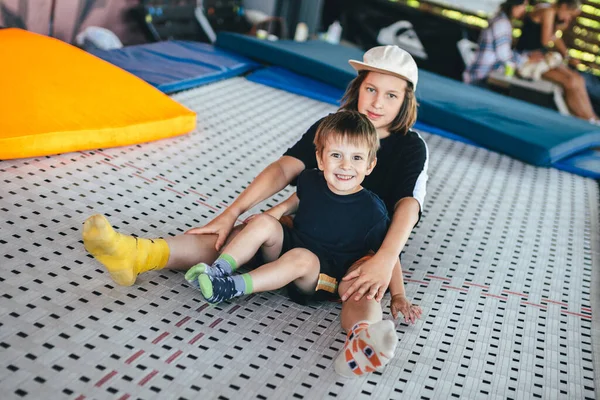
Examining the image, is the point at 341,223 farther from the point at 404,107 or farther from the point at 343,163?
the point at 404,107

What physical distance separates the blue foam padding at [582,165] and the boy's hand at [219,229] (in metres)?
2.48

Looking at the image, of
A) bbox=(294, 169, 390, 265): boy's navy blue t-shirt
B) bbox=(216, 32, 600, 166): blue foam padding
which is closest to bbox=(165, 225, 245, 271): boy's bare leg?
bbox=(294, 169, 390, 265): boy's navy blue t-shirt

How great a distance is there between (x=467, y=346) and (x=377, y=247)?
374mm

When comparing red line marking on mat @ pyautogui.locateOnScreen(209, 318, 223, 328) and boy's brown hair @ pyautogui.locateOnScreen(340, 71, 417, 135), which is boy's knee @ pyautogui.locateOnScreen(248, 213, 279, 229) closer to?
red line marking on mat @ pyautogui.locateOnScreen(209, 318, 223, 328)

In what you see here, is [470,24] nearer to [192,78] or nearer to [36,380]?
[192,78]

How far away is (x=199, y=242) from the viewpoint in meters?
2.00

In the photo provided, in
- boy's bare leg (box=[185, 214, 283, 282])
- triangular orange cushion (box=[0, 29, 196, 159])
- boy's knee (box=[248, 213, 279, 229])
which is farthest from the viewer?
triangular orange cushion (box=[0, 29, 196, 159])

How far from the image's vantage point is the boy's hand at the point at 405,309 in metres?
1.97

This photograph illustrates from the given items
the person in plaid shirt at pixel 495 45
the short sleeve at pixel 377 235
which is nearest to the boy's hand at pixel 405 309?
the short sleeve at pixel 377 235

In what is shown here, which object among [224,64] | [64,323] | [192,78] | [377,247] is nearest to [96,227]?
[64,323]

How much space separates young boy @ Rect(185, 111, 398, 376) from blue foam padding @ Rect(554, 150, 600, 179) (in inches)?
87.5

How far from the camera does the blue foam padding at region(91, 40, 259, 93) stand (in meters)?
3.82

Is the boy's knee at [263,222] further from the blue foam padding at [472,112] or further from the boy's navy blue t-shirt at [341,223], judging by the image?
the blue foam padding at [472,112]

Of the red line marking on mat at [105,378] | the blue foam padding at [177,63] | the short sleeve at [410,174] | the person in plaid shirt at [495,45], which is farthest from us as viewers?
the person in plaid shirt at [495,45]
